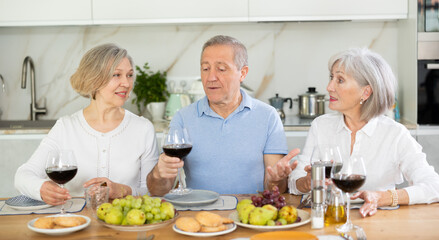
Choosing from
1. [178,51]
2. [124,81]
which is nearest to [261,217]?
[124,81]

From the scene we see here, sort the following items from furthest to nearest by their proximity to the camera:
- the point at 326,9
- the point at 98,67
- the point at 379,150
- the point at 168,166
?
the point at 326,9 < the point at 98,67 < the point at 379,150 < the point at 168,166

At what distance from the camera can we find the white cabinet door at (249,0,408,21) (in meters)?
3.88

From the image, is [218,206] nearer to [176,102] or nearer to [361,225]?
[361,225]

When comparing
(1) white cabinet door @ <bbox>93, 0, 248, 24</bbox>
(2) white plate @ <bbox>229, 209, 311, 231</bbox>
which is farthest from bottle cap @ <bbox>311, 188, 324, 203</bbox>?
(1) white cabinet door @ <bbox>93, 0, 248, 24</bbox>

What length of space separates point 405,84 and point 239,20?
1308 millimetres

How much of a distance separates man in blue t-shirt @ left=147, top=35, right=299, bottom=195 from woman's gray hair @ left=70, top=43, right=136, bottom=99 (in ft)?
1.33

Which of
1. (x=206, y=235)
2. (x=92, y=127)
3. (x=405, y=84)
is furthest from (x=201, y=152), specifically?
(x=405, y=84)

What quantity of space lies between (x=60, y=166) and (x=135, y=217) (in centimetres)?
36

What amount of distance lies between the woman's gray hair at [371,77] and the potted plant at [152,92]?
2.02 metres

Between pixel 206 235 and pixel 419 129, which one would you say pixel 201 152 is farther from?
pixel 419 129

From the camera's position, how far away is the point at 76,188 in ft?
8.12

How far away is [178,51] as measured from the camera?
4.34 meters

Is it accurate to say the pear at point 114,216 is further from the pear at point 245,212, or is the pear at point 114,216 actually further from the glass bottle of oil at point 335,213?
the glass bottle of oil at point 335,213

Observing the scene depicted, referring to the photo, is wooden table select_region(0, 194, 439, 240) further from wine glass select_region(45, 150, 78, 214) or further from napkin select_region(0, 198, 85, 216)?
wine glass select_region(45, 150, 78, 214)
